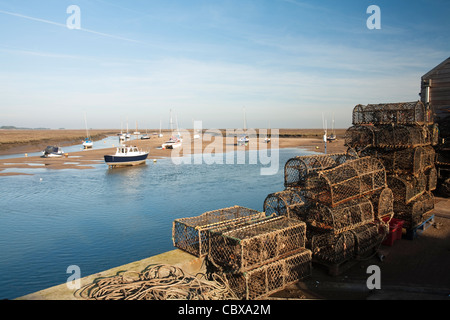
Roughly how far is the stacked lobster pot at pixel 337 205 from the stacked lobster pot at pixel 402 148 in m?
1.01

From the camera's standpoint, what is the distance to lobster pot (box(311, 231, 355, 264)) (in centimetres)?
950

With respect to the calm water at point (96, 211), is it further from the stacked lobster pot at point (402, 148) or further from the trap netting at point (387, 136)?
the stacked lobster pot at point (402, 148)

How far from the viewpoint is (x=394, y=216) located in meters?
12.8

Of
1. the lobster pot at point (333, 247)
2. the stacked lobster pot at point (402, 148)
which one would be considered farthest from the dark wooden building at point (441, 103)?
the lobster pot at point (333, 247)

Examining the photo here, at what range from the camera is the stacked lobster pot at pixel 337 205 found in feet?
32.1

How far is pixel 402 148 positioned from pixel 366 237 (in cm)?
488

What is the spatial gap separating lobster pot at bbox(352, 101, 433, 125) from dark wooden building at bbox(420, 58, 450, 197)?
4532 mm

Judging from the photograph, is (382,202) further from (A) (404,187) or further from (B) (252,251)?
(B) (252,251)

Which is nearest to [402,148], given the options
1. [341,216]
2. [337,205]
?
[337,205]

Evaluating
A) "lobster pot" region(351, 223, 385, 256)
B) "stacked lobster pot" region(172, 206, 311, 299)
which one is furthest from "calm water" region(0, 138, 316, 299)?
"lobster pot" region(351, 223, 385, 256)

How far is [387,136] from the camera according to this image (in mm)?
13383

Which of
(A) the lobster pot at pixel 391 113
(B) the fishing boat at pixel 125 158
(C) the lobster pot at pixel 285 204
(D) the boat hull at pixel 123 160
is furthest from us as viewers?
(B) the fishing boat at pixel 125 158
